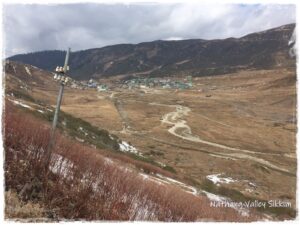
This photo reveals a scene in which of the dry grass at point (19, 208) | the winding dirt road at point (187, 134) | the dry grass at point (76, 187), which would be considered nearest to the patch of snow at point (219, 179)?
the winding dirt road at point (187, 134)

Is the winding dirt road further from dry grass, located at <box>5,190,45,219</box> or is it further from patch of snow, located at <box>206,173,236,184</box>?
dry grass, located at <box>5,190,45,219</box>

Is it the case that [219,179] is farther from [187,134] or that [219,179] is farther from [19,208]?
[187,134]

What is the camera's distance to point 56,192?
981 cm

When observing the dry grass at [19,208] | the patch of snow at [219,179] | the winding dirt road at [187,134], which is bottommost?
the dry grass at [19,208]

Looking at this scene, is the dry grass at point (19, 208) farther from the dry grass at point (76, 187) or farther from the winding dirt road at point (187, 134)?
the winding dirt road at point (187, 134)

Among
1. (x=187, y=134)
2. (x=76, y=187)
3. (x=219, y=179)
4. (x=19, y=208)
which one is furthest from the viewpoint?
(x=187, y=134)

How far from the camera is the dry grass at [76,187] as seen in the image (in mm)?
9367

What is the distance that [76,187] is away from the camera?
10.3 meters

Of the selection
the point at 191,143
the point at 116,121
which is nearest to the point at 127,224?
the point at 191,143

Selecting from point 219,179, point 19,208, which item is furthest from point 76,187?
point 219,179

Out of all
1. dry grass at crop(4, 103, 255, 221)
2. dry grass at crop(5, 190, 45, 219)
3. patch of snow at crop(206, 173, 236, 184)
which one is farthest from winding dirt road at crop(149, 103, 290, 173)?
dry grass at crop(5, 190, 45, 219)

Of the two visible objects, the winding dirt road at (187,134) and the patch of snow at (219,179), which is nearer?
the patch of snow at (219,179)

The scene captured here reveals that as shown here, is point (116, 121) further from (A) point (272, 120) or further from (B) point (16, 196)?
(B) point (16, 196)

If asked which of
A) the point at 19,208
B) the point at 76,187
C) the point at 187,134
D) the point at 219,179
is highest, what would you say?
the point at 187,134
